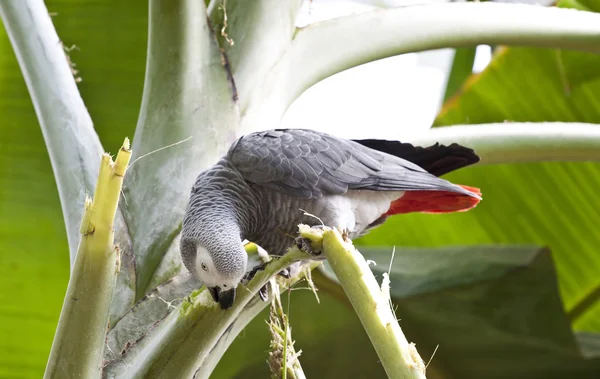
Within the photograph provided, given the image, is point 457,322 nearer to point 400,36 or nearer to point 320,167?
point 320,167

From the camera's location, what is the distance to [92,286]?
0.68 m

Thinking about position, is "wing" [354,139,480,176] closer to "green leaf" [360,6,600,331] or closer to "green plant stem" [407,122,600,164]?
"green plant stem" [407,122,600,164]

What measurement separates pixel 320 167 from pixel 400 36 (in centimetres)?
31

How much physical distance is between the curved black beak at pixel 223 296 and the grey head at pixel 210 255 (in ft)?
0.10

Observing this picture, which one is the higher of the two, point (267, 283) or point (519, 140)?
point (519, 140)

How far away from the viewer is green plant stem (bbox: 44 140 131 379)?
633mm

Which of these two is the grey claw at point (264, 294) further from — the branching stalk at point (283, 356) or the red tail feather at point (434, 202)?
the red tail feather at point (434, 202)

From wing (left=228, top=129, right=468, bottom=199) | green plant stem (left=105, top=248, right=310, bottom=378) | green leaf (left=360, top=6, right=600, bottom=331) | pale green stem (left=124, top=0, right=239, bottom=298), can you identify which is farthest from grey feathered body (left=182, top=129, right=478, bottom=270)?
green leaf (left=360, top=6, right=600, bottom=331)

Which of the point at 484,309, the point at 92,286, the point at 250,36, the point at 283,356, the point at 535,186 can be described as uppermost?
the point at 250,36

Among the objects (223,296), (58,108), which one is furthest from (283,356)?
(58,108)

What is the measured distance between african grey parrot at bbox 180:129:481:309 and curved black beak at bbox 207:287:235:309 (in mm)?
163

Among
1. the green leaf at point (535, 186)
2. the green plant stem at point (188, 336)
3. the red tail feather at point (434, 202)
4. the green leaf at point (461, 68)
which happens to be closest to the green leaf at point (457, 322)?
the red tail feather at point (434, 202)

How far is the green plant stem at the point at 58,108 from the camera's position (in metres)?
0.95

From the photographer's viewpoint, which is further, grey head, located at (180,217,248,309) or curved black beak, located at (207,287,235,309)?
grey head, located at (180,217,248,309)
